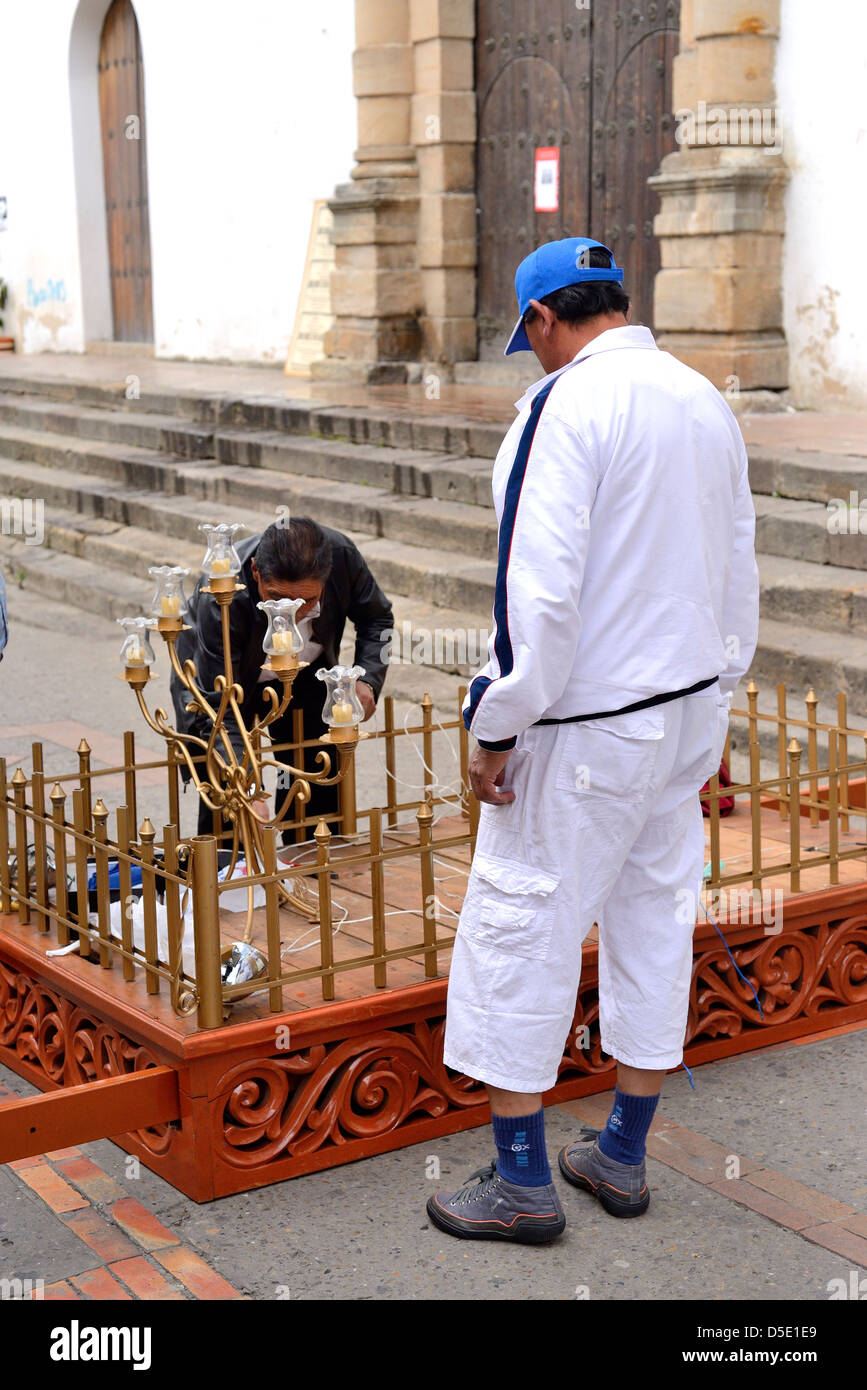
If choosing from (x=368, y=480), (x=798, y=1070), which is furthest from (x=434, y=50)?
(x=798, y=1070)

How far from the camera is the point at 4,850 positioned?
392cm

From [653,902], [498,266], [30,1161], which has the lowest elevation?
[30,1161]

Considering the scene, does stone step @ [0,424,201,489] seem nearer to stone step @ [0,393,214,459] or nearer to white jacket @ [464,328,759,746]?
stone step @ [0,393,214,459]

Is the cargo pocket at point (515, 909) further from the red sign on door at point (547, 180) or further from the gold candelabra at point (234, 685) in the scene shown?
the red sign on door at point (547, 180)

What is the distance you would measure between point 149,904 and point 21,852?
2.12 ft

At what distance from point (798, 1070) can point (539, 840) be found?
121 cm

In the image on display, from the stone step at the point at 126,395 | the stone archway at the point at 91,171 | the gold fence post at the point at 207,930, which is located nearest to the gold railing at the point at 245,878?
the gold fence post at the point at 207,930

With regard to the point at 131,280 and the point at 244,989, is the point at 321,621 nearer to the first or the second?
the point at 244,989

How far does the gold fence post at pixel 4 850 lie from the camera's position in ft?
12.7

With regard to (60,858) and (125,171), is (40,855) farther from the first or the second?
(125,171)

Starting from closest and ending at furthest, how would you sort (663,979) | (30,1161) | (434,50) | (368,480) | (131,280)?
(663,979), (30,1161), (368,480), (434,50), (131,280)

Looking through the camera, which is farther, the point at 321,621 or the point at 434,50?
the point at 434,50

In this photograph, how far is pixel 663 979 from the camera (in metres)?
3.13

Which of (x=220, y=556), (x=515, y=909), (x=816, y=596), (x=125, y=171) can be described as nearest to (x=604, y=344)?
(x=220, y=556)
